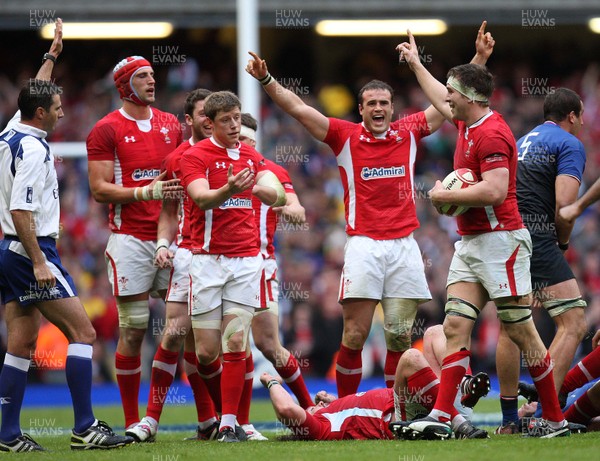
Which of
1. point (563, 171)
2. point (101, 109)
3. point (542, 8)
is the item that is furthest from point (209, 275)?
point (101, 109)

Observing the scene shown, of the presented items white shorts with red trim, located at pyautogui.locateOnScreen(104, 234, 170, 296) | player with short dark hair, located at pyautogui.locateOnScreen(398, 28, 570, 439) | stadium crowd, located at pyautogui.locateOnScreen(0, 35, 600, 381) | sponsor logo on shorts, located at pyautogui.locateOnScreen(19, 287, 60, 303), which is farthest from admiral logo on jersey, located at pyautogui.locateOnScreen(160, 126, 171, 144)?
stadium crowd, located at pyautogui.locateOnScreen(0, 35, 600, 381)

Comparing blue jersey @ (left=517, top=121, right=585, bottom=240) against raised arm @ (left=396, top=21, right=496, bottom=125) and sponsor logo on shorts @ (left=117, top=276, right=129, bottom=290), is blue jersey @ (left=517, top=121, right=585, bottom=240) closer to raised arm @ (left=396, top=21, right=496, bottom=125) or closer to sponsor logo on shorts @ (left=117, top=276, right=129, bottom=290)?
raised arm @ (left=396, top=21, right=496, bottom=125)

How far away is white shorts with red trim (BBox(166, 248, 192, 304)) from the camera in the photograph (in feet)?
27.0

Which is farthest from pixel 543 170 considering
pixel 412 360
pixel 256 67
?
pixel 256 67

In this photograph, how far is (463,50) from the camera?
21.8 meters

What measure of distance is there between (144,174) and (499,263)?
3.15 meters

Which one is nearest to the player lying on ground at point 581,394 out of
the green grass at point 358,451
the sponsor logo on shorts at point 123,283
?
the green grass at point 358,451

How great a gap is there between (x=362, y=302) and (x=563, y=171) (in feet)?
6.06

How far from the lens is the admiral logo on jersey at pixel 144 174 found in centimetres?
862

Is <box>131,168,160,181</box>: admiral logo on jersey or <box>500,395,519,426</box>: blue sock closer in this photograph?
<box>500,395,519,426</box>: blue sock

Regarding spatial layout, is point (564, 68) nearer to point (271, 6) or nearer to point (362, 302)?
point (271, 6)

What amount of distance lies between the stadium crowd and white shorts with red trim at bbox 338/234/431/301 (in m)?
6.14

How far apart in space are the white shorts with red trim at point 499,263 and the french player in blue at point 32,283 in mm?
2706

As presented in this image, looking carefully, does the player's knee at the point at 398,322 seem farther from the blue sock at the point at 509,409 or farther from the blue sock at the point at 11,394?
the blue sock at the point at 11,394
